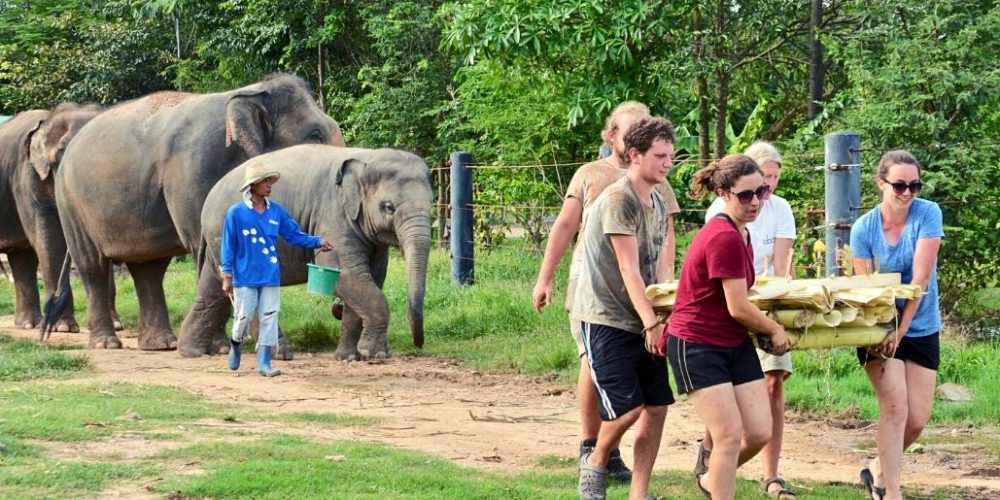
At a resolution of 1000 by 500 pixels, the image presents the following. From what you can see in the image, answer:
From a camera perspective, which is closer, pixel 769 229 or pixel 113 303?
pixel 769 229

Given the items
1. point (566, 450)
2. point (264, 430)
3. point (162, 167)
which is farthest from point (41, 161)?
point (566, 450)

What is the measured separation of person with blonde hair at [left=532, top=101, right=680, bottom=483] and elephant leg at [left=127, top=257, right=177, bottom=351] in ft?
25.4

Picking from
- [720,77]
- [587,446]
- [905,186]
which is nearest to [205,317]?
[720,77]

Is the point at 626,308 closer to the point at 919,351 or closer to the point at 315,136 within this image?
the point at 919,351

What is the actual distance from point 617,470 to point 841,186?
389 centimetres

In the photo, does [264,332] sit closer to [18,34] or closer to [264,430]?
[264,430]

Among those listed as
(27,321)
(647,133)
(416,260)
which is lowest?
(27,321)

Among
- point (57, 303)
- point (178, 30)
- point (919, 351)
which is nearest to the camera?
point (919, 351)

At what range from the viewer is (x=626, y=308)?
6.32 metres

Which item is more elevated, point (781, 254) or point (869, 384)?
point (781, 254)

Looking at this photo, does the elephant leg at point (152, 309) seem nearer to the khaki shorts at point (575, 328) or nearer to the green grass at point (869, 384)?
the green grass at point (869, 384)

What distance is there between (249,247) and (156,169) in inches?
138

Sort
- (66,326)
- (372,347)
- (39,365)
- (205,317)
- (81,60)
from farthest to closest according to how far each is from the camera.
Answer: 1. (81,60)
2. (66,326)
3. (205,317)
4. (372,347)
5. (39,365)

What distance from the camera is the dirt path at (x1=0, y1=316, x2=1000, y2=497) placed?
7.97 m
